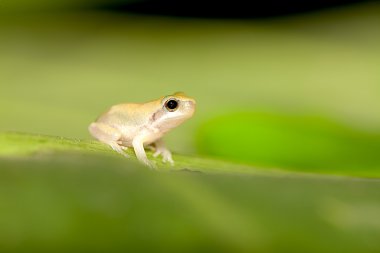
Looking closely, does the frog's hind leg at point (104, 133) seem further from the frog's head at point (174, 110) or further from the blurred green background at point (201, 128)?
the frog's head at point (174, 110)

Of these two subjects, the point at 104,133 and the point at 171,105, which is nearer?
the point at 104,133


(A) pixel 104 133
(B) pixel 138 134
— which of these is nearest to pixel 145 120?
(B) pixel 138 134

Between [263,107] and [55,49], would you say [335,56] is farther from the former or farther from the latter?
[55,49]

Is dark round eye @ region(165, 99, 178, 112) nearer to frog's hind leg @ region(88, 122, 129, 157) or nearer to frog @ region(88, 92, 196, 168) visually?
frog @ region(88, 92, 196, 168)

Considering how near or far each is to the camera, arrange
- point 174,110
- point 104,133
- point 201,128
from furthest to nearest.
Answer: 1. point 174,110
2. point 104,133
3. point 201,128

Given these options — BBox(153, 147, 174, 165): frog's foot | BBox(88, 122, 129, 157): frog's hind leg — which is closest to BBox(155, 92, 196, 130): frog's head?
BBox(88, 122, 129, 157): frog's hind leg

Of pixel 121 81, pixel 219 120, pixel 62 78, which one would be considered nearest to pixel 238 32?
pixel 121 81

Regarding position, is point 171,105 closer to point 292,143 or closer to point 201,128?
point 201,128
